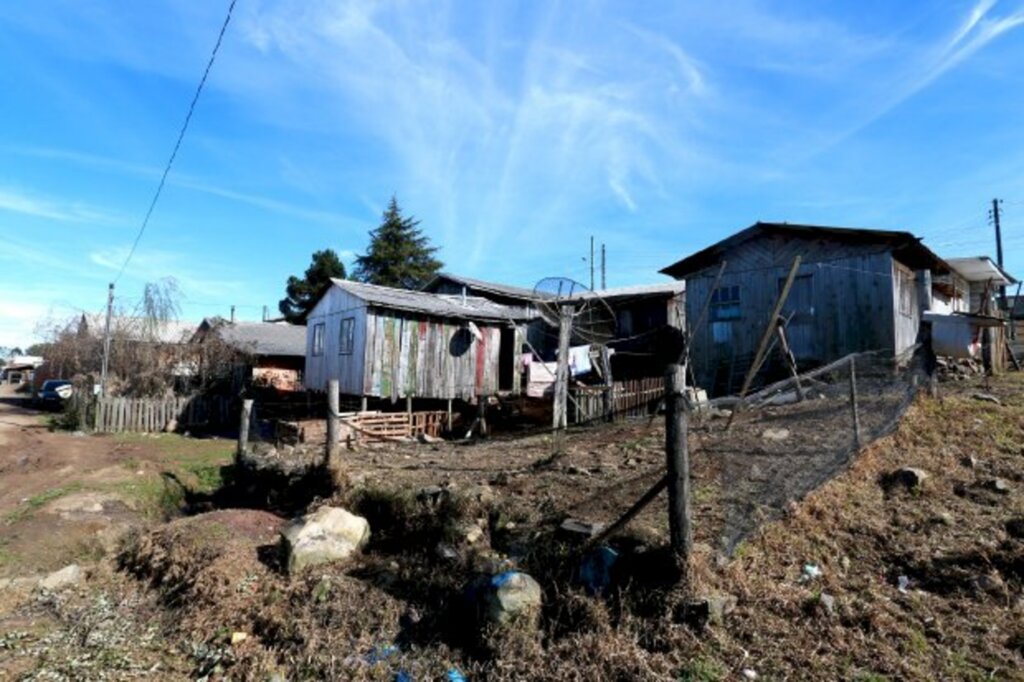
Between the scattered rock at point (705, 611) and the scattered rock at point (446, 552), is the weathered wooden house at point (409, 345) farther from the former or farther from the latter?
the scattered rock at point (705, 611)

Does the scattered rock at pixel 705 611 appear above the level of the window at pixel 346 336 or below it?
below

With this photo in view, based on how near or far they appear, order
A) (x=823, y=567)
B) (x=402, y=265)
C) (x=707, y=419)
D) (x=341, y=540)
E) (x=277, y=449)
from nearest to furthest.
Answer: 1. (x=823, y=567)
2. (x=707, y=419)
3. (x=341, y=540)
4. (x=277, y=449)
5. (x=402, y=265)

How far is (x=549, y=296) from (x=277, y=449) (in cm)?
679

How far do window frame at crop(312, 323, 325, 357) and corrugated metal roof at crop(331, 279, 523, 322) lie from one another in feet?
6.06

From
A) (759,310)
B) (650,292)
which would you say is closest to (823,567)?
(759,310)

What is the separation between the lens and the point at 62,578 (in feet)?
22.0

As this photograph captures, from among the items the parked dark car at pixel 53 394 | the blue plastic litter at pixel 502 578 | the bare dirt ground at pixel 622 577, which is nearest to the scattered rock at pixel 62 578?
the bare dirt ground at pixel 622 577

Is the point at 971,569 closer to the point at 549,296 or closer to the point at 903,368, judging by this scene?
the point at 903,368

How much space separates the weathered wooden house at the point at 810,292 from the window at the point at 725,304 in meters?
0.03

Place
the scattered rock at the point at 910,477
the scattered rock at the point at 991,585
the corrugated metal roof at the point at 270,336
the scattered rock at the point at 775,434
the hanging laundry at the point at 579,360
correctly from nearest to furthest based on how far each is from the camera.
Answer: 1. the scattered rock at the point at 991,585
2. the scattered rock at the point at 910,477
3. the scattered rock at the point at 775,434
4. the hanging laundry at the point at 579,360
5. the corrugated metal roof at the point at 270,336

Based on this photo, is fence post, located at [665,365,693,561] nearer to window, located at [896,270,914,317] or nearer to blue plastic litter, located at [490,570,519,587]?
blue plastic litter, located at [490,570,519,587]

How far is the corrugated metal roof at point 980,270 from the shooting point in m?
19.2

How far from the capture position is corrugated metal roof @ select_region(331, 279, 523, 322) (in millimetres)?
16016

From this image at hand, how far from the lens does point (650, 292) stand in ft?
73.2
